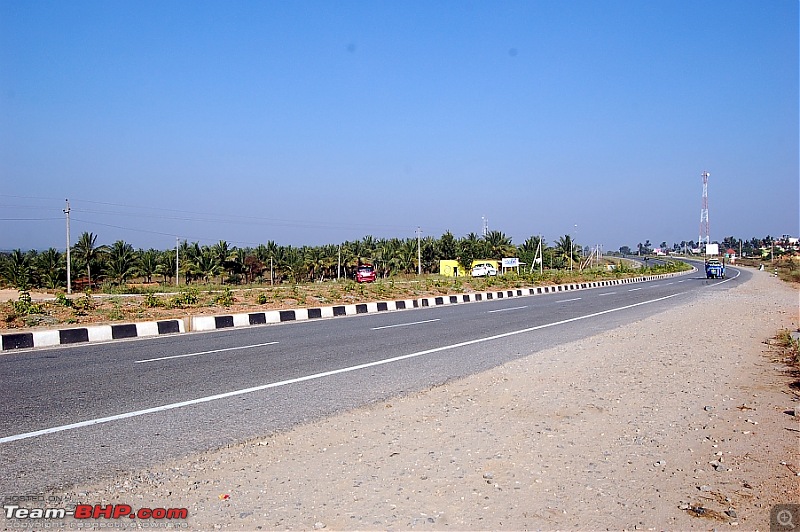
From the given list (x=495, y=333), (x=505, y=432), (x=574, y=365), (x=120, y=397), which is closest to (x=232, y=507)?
(x=505, y=432)

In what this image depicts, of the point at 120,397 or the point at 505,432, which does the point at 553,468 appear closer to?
the point at 505,432

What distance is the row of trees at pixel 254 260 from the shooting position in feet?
175

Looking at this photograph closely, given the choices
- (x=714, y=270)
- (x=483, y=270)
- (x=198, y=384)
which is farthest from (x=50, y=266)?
(x=714, y=270)

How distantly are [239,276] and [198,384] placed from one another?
58209mm

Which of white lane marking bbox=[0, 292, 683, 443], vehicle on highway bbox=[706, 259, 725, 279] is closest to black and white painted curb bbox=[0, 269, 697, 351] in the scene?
white lane marking bbox=[0, 292, 683, 443]

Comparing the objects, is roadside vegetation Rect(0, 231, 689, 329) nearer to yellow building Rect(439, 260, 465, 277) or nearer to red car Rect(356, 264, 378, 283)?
red car Rect(356, 264, 378, 283)

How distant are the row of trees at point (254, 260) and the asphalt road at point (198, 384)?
131 ft

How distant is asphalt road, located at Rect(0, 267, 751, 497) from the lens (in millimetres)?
5137

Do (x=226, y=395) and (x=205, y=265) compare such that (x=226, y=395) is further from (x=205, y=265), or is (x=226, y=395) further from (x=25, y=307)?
(x=205, y=265)

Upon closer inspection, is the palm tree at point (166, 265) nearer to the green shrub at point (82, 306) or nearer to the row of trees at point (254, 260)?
the row of trees at point (254, 260)

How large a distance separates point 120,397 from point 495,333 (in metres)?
8.52

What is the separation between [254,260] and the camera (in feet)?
213

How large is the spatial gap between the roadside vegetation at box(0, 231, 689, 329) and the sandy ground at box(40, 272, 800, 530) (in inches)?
475

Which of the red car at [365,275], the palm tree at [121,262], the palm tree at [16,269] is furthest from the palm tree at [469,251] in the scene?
the palm tree at [16,269]
